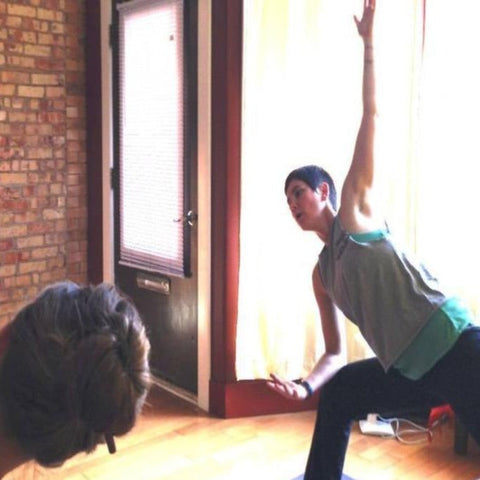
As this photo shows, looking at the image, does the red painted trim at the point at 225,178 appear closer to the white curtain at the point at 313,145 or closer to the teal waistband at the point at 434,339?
the white curtain at the point at 313,145

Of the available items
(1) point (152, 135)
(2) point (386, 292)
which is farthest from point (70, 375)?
(1) point (152, 135)

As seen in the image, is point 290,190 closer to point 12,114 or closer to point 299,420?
point 299,420

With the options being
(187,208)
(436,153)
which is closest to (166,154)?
(187,208)

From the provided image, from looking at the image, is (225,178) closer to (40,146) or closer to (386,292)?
(40,146)

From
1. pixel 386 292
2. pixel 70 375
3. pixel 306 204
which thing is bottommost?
pixel 386 292

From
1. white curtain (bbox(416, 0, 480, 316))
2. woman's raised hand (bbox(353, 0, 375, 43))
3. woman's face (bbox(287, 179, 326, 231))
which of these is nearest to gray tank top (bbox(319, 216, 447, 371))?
woman's face (bbox(287, 179, 326, 231))

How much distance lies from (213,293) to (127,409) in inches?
93.0

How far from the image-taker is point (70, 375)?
854 mm

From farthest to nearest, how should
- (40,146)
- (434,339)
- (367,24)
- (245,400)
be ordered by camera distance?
(40,146) → (245,400) → (367,24) → (434,339)

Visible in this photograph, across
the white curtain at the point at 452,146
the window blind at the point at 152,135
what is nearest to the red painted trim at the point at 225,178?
the window blind at the point at 152,135

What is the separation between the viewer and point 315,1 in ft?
9.66

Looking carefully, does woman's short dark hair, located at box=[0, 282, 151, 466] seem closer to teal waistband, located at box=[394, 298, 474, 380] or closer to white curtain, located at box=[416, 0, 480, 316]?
teal waistband, located at box=[394, 298, 474, 380]

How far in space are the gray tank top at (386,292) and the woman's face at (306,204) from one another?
0.15m

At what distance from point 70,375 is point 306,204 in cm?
140
